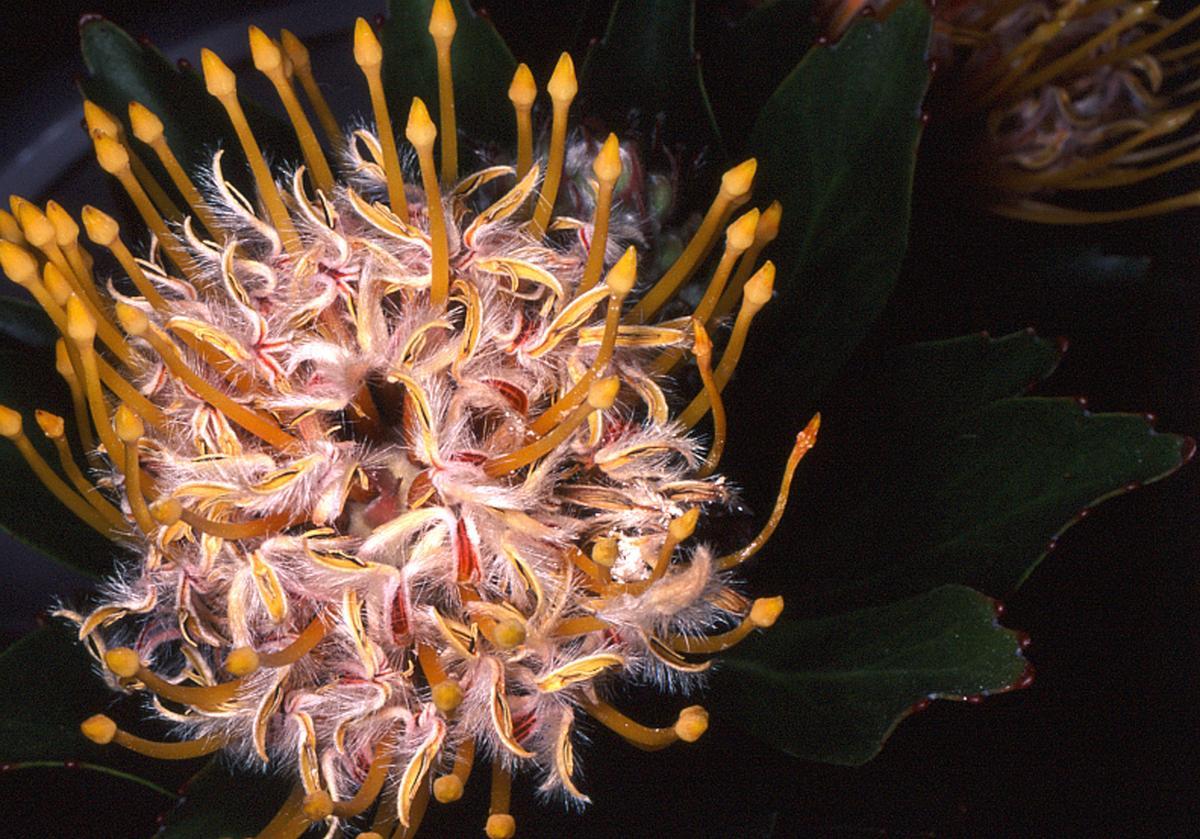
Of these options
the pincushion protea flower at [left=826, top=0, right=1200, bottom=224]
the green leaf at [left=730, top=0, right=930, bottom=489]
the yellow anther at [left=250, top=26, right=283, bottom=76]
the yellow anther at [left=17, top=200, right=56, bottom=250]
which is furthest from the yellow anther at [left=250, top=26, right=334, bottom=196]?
the pincushion protea flower at [left=826, top=0, right=1200, bottom=224]

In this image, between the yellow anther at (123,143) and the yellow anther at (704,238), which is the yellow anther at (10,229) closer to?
the yellow anther at (123,143)

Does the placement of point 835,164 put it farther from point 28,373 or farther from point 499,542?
point 28,373

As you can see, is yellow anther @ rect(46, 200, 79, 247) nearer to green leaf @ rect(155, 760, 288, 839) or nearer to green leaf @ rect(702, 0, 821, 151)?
green leaf @ rect(155, 760, 288, 839)

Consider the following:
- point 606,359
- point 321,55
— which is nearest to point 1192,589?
point 606,359

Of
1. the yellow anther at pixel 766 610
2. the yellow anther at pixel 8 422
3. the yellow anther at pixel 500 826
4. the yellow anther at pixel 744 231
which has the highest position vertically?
the yellow anther at pixel 8 422

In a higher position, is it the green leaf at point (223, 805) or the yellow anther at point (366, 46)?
the yellow anther at point (366, 46)

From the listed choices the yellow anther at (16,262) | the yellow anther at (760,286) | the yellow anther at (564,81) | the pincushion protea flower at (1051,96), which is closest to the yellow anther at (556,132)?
the yellow anther at (564,81)
